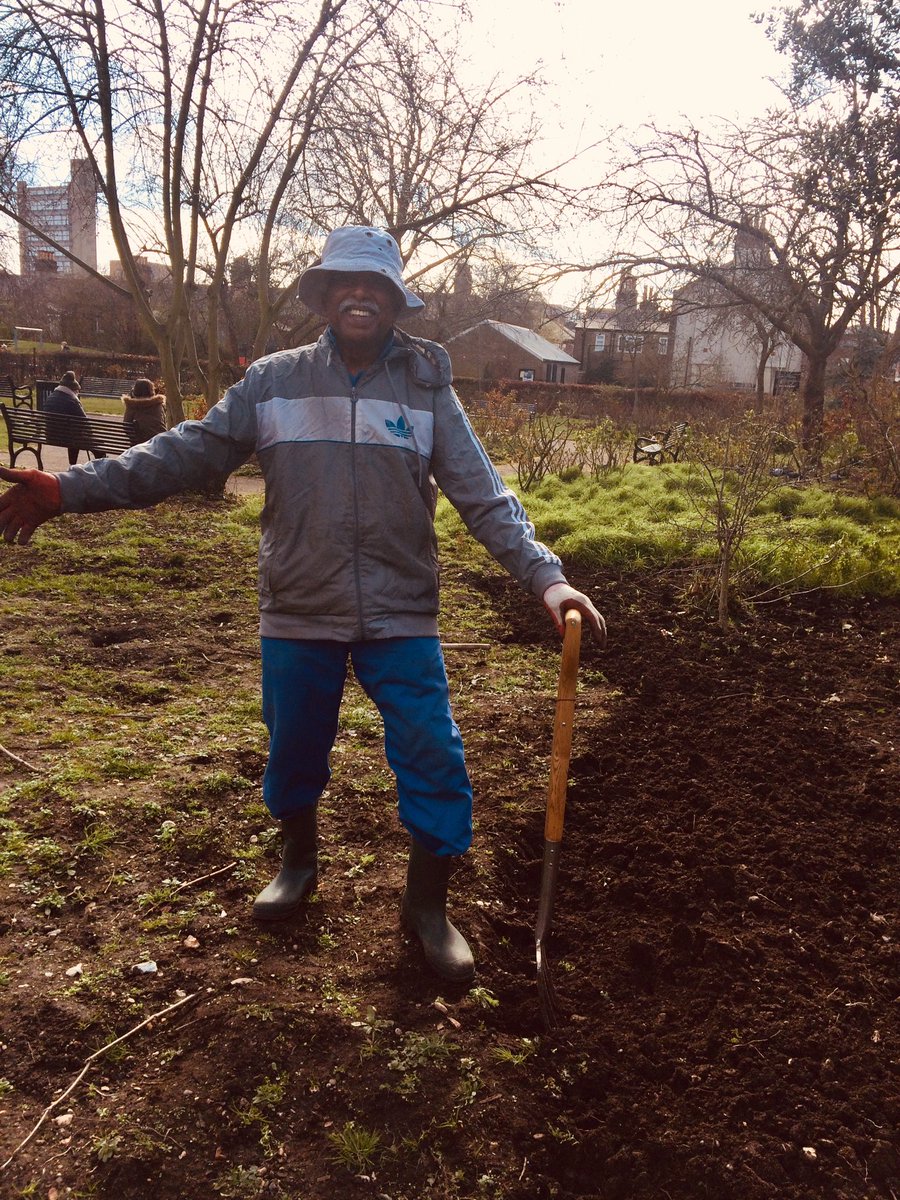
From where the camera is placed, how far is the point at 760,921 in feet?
9.63

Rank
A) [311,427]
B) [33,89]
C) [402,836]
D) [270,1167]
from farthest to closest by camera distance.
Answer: [33,89]
[402,836]
[311,427]
[270,1167]

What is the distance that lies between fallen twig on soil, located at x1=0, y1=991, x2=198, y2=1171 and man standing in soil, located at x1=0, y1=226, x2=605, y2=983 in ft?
2.20

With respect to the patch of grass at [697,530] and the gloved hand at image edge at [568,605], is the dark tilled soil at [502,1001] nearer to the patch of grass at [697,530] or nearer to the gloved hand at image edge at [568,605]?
the gloved hand at image edge at [568,605]

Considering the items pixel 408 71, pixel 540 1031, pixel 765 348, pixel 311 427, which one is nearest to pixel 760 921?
pixel 540 1031

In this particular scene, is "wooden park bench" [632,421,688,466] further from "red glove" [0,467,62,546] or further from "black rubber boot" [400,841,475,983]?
"red glove" [0,467,62,546]

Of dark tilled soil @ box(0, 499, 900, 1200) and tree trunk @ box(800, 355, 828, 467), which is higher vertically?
tree trunk @ box(800, 355, 828, 467)

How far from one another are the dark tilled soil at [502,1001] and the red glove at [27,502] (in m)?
1.17

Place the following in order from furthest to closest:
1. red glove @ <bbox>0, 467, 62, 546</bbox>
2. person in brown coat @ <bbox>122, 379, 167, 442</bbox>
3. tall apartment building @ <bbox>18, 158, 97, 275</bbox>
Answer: person in brown coat @ <bbox>122, 379, 167, 442</bbox> → tall apartment building @ <bbox>18, 158, 97, 275</bbox> → red glove @ <bbox>0, 467, 62, 546</bbox>

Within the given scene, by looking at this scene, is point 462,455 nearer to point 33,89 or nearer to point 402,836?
point 402,836

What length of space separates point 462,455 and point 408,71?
8.56m

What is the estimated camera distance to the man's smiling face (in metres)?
2.44

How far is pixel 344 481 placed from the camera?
94.5 inches

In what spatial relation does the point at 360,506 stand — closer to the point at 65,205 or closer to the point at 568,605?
the point at 568,605

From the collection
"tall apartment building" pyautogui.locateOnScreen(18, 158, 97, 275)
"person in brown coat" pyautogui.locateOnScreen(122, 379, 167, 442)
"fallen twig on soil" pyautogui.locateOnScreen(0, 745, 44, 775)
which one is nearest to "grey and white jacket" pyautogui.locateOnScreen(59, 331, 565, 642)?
"fallen twig on soil" pyautogui.locateOnScreen(0, 745, 44, 775)
